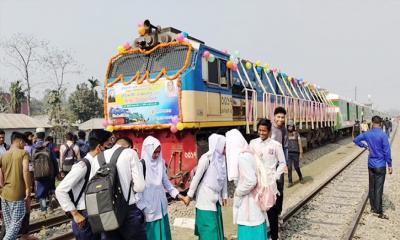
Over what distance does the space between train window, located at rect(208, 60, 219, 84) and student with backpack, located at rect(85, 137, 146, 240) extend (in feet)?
16.3

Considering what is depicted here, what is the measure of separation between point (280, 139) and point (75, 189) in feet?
13.5

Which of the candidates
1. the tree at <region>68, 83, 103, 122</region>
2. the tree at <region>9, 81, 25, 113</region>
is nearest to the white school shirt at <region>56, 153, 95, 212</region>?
the tree at <region>9, 81, 25, 113</region>

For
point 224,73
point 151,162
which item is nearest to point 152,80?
point 224,73

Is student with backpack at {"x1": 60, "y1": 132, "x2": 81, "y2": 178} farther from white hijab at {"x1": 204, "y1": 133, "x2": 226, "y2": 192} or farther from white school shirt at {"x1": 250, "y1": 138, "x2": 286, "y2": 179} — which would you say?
white school shirt at {"x1": 250, "y1": 138, "x2": 286, "y2": 179}

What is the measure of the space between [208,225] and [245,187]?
903 millimetres

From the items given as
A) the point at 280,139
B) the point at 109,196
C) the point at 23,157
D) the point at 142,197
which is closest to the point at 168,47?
the point at 280,139

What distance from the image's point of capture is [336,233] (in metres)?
5.53

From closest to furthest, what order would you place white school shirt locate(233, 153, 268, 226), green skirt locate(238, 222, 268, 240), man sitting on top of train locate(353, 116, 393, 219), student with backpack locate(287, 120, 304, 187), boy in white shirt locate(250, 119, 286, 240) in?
white school shirt locate(233, 153, 268, 226) < green skirt locate(238, 222, 268, 240) < boy in white shirt locate(250, 119, 286, 240) < man sitting on top of train locate(353, 116, 393, 219) < student with backpack locate(287, 120, 304, 187)

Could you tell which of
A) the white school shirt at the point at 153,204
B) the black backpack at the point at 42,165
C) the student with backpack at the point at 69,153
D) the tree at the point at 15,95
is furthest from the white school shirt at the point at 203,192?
the tree at the point at 15,95

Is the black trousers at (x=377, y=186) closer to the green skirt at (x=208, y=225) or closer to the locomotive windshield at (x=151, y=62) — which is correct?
the green skirt at (x=208, y=225)

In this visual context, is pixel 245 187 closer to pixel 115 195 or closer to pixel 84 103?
pixel 115 195

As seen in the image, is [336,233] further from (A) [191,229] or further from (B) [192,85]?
(B) [192,85]

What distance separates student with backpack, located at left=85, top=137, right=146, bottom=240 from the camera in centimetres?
305

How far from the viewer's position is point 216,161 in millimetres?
4328
